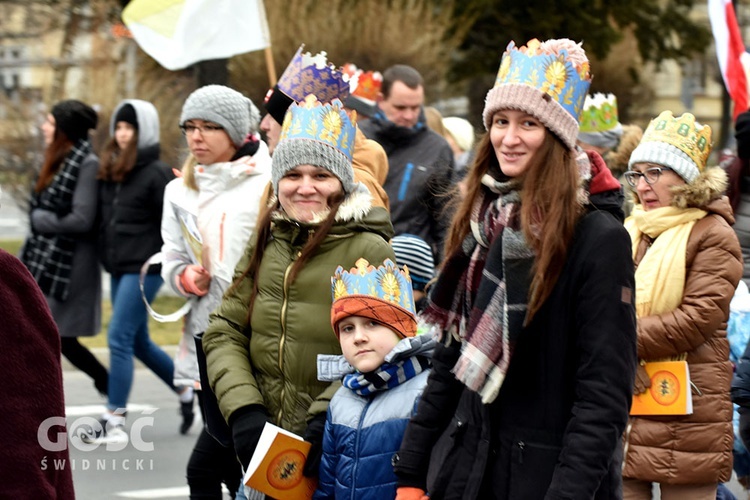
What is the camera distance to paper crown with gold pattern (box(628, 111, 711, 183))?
568cm

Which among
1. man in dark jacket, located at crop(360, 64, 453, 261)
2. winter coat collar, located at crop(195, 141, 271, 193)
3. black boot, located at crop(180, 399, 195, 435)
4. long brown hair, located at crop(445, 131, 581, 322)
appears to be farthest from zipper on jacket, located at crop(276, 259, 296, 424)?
black boot, located at crop(180, 399, 195, 435)

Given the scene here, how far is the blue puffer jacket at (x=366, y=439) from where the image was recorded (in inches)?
170

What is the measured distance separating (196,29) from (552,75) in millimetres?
6374

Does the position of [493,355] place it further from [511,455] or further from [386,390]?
[386,390]

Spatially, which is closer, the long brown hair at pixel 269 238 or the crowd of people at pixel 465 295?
the crowd of people at pixel 465 295

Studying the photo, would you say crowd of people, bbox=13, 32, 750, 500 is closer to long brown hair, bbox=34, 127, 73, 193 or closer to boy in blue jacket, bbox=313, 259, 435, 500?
boy in blue jacket, bbox=313, 259, 435, 500

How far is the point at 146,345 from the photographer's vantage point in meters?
9.08

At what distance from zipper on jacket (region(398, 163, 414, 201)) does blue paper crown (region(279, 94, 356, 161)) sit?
288 cm

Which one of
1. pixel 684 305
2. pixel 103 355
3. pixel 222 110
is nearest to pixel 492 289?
pixel 684 305

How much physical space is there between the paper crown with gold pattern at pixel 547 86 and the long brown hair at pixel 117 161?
5.48 m

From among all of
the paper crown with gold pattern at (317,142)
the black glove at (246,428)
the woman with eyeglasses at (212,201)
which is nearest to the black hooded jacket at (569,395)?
the black glove at (246,428)

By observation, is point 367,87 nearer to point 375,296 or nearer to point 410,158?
point 410,158

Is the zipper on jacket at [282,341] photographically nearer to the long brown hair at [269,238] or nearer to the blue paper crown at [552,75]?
the long brown hair at [269,238]

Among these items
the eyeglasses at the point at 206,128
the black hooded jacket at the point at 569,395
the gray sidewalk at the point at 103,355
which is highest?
the eyeglasses at the point at 206,128
